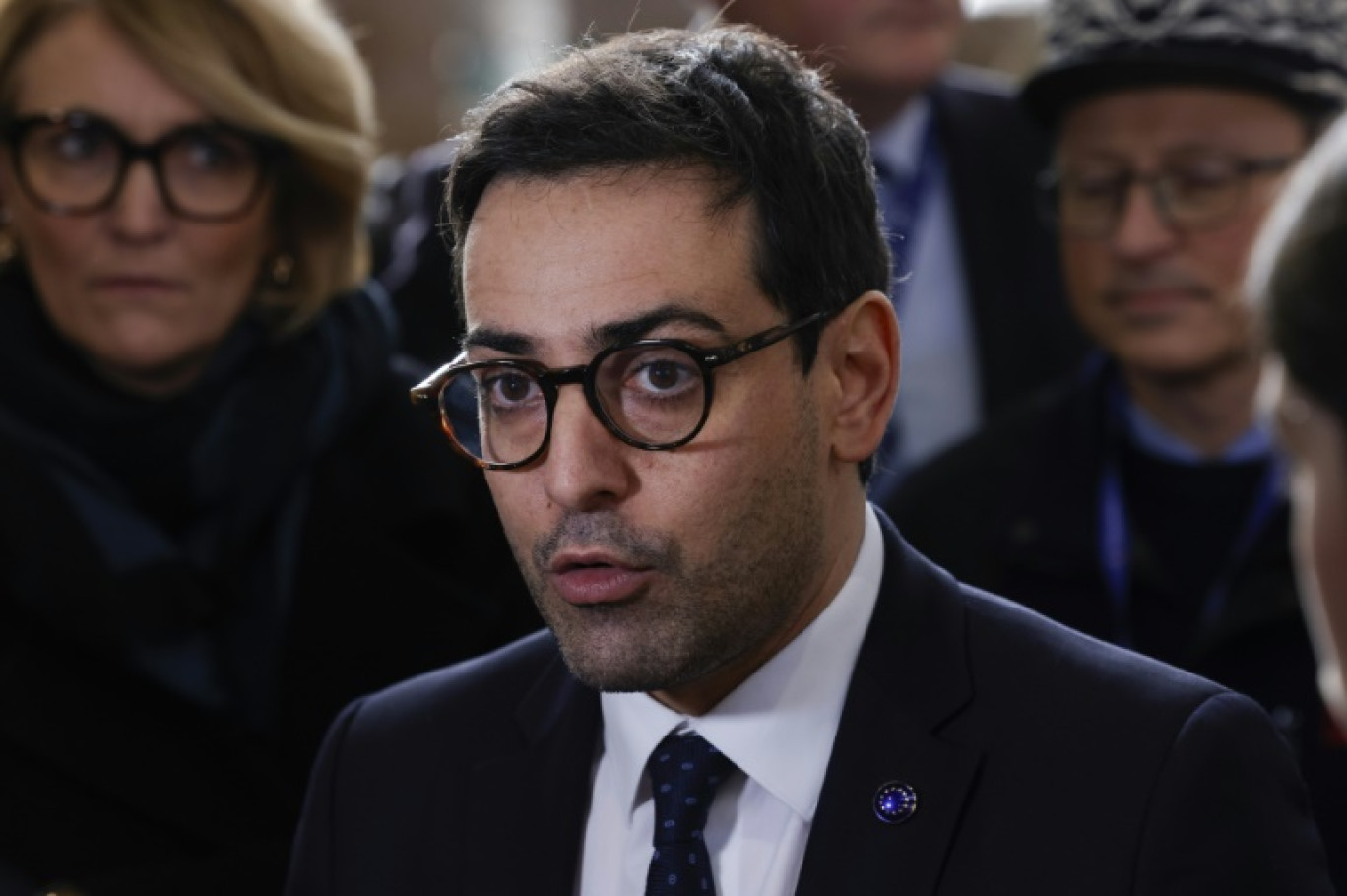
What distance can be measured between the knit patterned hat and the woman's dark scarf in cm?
121

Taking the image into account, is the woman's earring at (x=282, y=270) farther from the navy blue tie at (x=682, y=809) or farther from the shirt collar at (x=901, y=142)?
the navy blue tie at (x=682, y=809)

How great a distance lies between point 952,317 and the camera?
3709mm

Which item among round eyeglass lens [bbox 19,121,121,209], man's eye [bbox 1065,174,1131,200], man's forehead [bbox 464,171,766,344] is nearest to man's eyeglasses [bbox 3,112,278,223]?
round eyeglass lens [bbox 19,121,121,209]

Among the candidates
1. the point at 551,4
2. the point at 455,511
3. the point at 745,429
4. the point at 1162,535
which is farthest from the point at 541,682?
the point at 551,4

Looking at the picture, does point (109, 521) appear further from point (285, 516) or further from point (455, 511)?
point (455, 511)

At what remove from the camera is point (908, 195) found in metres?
3.80

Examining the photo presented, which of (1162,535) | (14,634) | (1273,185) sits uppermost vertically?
(1273,185)

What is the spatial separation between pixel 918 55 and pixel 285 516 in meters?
1.40

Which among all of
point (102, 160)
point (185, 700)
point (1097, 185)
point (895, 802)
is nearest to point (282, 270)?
point (102, 160)

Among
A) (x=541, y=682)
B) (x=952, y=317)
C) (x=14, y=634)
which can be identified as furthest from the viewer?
(x=952, y=317)

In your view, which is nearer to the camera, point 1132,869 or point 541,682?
point 1132,869

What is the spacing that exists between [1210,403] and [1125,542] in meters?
0.26

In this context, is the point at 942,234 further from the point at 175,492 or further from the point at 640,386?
the point at 640,386

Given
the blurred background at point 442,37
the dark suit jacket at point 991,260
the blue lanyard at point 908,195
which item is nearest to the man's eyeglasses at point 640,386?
the dark suit jacket at point 991,260
